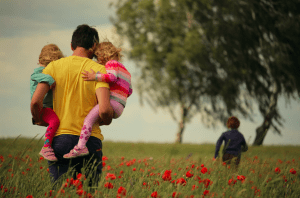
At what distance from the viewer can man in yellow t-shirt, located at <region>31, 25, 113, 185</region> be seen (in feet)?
8.71

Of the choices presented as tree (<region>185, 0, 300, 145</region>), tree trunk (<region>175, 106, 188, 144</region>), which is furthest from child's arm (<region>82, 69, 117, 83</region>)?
tree trunk (<region>175, 106, 188, 144</region>)

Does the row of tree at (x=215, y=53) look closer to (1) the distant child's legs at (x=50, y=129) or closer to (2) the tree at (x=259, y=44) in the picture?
(2) the tree at (x=259, y=44)

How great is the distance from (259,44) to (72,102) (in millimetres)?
15591

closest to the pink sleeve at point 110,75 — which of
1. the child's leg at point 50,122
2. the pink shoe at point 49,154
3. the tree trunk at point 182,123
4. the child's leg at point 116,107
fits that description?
the child's leg at point 116,107

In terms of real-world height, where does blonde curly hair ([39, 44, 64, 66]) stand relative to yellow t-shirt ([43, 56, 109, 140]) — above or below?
above

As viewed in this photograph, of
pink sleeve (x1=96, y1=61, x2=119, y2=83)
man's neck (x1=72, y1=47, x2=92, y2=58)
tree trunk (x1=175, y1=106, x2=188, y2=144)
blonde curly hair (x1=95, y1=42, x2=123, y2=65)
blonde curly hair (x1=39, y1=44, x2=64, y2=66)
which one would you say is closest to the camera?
pink sleeve (x1=96, y1=61, x2=119, y2=83)

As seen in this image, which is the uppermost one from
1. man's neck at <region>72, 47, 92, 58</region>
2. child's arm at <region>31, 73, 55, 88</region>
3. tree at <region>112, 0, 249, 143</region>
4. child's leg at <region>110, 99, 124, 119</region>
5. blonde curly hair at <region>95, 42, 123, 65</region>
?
tree at <region>112, 0, 249, 143</region>

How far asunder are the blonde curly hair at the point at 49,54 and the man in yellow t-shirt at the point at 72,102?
568 millimetres

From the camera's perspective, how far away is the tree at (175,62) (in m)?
17.8

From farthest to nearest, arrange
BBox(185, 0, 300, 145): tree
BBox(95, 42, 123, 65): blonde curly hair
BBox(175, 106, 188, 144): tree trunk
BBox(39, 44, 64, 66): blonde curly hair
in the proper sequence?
BBox(175, 106, 188, 144): tree trunk → BBox(185, 0, 300, 145): tree → BBox(39, 44, 64, 66): blonde curly hair → BBox(95, 42, 123, 65): blonde curly hair

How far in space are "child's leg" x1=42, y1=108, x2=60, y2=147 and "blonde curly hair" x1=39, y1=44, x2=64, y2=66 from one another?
0.77m

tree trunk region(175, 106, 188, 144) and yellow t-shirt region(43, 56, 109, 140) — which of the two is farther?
tree trunk region(175, 106, 188, 144)

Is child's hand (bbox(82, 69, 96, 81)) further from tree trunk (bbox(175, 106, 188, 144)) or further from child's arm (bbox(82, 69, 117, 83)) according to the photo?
tree trunk (bbox(175, 106, 188, 144))

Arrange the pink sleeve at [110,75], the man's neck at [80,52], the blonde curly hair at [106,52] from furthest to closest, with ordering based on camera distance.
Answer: the blonde curly hair at [106,52] → the man's neck at [80,52] → the pink sleeve at [110,75]
